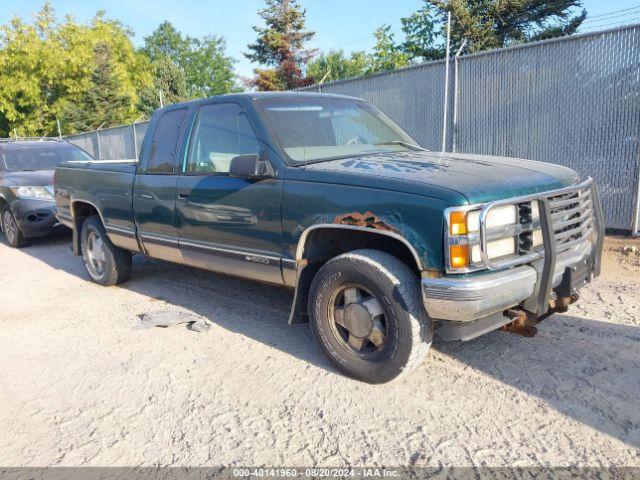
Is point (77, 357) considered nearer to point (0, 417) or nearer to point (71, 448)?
point (0, 417)

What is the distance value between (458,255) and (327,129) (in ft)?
5.96

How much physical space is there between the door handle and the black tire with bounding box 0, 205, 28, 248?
5244mm

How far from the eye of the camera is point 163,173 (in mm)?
4699

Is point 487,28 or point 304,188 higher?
point 487,28

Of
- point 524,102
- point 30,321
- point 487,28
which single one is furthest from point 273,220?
point 487,28

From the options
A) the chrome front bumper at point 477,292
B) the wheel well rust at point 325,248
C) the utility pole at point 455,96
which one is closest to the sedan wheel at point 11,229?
the wheel well rust at point 325,248

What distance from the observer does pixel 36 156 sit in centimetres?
938

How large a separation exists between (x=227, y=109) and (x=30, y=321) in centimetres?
270

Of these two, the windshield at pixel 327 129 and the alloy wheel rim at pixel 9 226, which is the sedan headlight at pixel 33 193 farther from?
the windshield at pixel 327 129

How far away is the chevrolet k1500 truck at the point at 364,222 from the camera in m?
2.88

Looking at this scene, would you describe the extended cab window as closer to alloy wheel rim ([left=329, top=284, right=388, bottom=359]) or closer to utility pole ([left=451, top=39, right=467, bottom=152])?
alloy wheel rim ([left=329, top=284, right=388, bottom=359])

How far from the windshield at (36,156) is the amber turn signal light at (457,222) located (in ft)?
26.9

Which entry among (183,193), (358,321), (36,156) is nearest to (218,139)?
(183,193)

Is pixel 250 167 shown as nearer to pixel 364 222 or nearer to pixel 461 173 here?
pixel 364 222
